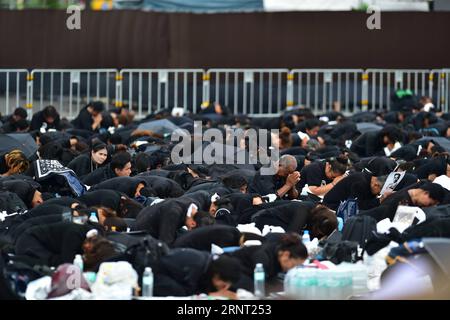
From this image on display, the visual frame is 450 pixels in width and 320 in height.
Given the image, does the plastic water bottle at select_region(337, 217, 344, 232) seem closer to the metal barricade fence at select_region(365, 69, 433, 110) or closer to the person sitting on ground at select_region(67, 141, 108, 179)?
the person sitting on ground at select_region(67, 141, 108, 179)

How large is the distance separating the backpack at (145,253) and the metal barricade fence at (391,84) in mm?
18166

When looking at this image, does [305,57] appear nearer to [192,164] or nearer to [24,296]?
[192,164]

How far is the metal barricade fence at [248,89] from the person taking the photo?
3139 centimetres

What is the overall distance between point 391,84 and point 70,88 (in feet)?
22.1

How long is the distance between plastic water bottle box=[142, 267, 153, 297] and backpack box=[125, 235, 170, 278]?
0.27m

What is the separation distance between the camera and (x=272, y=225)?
16.2 metres

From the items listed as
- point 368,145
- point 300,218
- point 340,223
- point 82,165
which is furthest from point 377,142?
point 300,218

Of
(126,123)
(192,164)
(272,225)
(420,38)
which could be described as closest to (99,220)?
(272,225)

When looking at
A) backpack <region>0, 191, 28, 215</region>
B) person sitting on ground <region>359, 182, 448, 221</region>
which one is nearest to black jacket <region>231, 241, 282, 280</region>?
person sitting on ground <region>359, 182, 448, 221</region>

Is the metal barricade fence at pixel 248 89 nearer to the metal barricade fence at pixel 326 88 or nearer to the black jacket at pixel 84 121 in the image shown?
the metal barricade fence at pixel 326 88

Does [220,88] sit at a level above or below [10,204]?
above

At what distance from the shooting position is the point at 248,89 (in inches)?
1249

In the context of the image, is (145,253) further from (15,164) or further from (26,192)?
(15,164)
